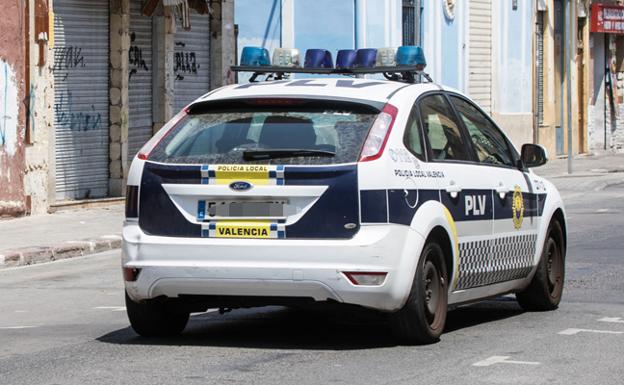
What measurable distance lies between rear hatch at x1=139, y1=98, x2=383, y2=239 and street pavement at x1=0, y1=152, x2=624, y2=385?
2.13ft

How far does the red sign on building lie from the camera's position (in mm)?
43469

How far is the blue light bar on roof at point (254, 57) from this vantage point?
10664 mm

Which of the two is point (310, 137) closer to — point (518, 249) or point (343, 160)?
point (343, 160)

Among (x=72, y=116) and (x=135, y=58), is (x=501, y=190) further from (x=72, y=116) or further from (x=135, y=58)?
(x=135, y=58)

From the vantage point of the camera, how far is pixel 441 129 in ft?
31.8

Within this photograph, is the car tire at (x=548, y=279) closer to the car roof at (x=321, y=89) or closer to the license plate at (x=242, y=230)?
the car roof at (x=321, y=89)

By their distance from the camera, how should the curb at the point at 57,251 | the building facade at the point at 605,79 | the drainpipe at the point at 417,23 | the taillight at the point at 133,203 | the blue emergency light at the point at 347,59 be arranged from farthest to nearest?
the building facade at the point at 605,79
the drainpipe at the point at 417,23
the curb at the point at 57,251
the blue emergency light at the point at 347,59
the taillight at the point at 133,203

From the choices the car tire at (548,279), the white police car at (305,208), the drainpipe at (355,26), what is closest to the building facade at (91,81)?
the drainpipe at (355,26)

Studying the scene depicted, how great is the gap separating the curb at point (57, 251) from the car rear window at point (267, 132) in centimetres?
672

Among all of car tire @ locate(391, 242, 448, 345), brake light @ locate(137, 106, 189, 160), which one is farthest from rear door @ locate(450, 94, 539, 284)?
brake light @ locate(137, 106, 189, 160)

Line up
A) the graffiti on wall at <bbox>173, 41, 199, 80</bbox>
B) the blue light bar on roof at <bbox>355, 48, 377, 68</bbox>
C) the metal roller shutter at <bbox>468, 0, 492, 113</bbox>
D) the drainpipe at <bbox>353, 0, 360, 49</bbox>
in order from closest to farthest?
the blue light bar on roof at <bbox>355, 48, 377, 68</bbox> → the graffiti on wall at <bbox>173, 41, 199, 80</bbox> → the drainpipe at <bbox>353, 0, 360, 49</bbox> → the metal roller shutter at <bbox>468, 0, 492, 113</bbox>

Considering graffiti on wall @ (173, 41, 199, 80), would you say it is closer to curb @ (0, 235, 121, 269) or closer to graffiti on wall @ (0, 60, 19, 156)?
graffiti on wall @ (0, 60, 19, 156)

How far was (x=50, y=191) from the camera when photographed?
21484mm

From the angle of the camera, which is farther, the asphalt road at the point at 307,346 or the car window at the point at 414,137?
the car window at the point at 414,137
